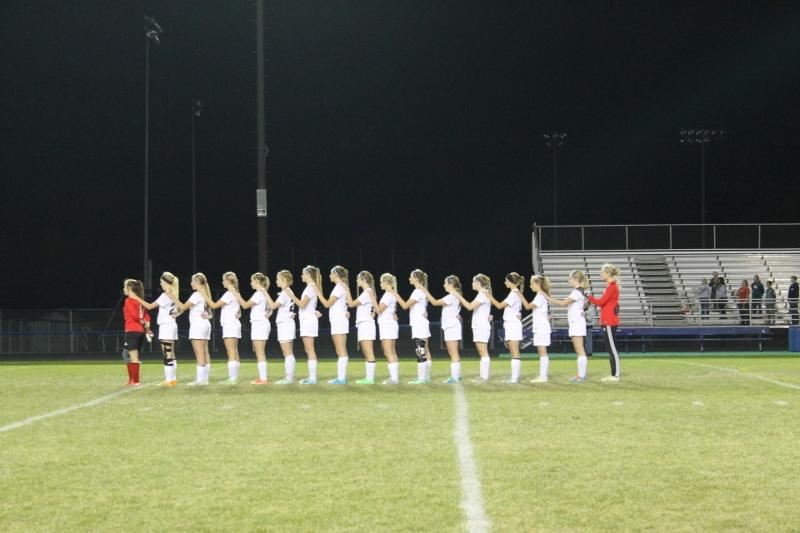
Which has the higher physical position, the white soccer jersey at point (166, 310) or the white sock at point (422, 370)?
the white soccer jersey at point (166, 310)

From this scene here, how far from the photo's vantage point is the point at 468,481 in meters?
6.79

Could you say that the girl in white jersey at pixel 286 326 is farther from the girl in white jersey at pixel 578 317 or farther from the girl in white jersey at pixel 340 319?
the girl in white jersey at pixel 578 317

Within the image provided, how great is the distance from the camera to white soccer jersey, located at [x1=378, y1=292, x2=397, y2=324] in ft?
52.1

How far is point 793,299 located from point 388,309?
20.5 meters

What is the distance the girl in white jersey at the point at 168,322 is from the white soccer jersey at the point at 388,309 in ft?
10.6

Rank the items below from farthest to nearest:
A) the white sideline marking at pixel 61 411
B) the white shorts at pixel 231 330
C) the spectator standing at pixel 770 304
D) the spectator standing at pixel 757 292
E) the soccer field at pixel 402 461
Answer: the spectator standing at pixel 757 292, the spectator standing at pixel 770 304, the white shorts at pixel 231 330, the white sideline marking at pixel 61 411, the soccer field at pixel 402 461

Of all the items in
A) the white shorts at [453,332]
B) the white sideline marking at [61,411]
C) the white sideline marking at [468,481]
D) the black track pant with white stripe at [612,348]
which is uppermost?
the white shorts at [453,332]

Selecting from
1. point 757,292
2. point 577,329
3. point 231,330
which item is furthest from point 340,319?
point 757,292

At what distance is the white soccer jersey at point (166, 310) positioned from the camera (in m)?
15.7

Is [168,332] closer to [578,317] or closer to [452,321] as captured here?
[452,321]

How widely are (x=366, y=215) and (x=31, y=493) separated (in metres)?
61.8

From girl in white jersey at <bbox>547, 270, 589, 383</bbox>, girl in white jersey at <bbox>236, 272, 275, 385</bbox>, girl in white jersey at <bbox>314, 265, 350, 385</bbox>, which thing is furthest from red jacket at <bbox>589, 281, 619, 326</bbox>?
girl in white jersey at <bbox>236, 272, 275, 385</bbox>

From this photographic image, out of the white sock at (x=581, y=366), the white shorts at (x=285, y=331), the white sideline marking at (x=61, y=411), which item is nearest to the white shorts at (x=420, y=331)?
the white shorts at (x=285, y=331)

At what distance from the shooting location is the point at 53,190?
66.4 meters
